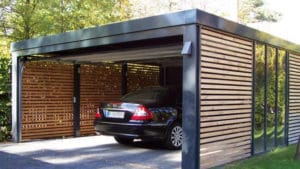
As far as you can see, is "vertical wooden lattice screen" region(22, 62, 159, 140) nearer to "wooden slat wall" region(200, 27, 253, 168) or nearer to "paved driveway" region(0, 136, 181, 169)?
"paved driveway" region(0, 136, 181, 169)

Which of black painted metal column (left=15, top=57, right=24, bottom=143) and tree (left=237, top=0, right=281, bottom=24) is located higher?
tree (left=237, top=0, right=281, bottom=24)

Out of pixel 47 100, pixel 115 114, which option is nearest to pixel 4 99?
pixel 47 100

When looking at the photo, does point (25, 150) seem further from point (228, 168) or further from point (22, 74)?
point (228, 168)

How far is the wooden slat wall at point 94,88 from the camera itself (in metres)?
11.2

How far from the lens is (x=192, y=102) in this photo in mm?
5855

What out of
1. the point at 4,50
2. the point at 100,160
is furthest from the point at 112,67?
the point at 100,160

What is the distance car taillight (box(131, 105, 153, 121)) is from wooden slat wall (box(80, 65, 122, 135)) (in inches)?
139

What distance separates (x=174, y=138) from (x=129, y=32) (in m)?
2.85

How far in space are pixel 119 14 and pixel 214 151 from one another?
12.7 meters

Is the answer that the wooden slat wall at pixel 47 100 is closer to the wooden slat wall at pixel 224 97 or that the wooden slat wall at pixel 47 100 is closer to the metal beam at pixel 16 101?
the metal beam at pixel 16 101

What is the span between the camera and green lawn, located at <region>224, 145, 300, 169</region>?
6.63 metres

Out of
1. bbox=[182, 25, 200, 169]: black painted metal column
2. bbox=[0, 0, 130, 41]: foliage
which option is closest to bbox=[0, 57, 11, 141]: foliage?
bbox=[0, 0, 130, 41]: foliage

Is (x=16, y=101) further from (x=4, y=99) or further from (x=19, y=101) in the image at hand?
(x=4, y=99)

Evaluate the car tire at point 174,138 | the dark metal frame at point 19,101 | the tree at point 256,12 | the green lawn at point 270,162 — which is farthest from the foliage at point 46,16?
the tree at point 256,12
